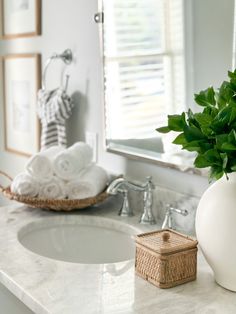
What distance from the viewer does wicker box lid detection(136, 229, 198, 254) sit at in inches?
42.8

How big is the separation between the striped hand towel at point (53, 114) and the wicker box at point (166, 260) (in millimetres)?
930

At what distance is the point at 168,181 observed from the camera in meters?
1.58

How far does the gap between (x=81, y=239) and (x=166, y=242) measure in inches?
21.4

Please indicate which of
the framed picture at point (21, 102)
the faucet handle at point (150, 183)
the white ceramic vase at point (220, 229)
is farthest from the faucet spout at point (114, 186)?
the framed picture at point (21, 102)

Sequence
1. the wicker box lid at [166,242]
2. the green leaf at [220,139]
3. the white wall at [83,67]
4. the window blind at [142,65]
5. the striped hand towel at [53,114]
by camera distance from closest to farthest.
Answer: the green leaf at [220,139] < the wicker box lid at [166,242] < the window blind at [142,65] < the white wall at [83,67] < the striped hand towel at [53,114]

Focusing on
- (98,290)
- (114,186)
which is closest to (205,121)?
(98,290)

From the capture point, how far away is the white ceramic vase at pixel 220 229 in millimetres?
1025

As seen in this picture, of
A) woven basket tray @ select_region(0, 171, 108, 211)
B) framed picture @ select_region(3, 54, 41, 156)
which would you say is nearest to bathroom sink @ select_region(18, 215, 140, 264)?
woven basket tray @ select_region(0, 171, 108, 211)

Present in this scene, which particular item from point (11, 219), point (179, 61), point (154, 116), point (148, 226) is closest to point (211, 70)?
point (179, 61)

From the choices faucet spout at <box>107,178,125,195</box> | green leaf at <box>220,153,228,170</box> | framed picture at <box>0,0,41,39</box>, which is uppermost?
framed picture at <box>0,0,41,39</box>

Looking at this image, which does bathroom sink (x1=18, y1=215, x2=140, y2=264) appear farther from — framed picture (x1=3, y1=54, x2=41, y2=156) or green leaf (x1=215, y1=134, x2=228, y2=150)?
framed picture (x1=3, y1=54, x2=41, y2=156)

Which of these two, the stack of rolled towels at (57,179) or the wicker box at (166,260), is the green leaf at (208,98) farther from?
the stack of rolled towels at (57,179)

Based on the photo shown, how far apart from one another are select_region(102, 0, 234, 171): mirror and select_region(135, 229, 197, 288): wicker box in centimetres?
36

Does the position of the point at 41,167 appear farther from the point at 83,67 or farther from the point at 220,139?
the point at 220,139
